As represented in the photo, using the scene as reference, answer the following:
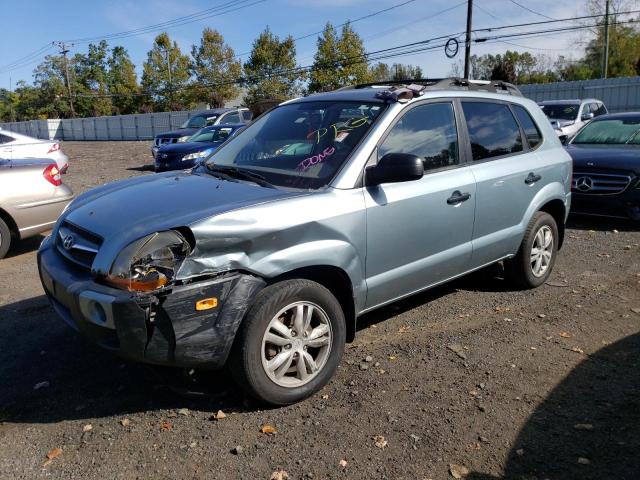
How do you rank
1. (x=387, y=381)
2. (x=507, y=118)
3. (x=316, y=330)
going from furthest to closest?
(x=507, y=118) → (x=387, y=381) → (x=316, y=330)

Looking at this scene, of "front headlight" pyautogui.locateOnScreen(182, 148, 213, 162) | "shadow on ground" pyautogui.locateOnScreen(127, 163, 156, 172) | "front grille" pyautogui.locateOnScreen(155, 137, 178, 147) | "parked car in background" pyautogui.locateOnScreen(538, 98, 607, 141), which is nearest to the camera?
"front headlight" pyautogui.locateOnScreen(182, 148, 213, 162)

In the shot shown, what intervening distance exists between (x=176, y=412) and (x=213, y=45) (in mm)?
54223

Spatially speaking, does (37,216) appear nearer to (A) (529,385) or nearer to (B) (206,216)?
(B) (206,216)

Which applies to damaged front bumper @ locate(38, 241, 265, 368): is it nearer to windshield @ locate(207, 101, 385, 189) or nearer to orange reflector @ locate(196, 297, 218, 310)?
orange reflector @ locate(196, 297, 218, 310)

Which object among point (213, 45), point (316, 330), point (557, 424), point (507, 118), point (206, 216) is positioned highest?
point (213, 45)

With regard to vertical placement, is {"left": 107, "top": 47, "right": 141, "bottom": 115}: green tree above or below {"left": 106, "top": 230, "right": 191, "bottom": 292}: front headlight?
above

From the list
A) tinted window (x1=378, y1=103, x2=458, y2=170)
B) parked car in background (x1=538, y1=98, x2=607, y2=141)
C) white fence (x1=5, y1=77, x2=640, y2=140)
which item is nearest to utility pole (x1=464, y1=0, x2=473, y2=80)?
white fence (x1=5, y1=77, x2=640, y2=140)

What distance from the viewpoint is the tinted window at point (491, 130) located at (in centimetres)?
466

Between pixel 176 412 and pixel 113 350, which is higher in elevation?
pixel 113 350

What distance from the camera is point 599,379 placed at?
149 inches

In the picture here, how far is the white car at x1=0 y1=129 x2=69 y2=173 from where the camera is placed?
531 inches

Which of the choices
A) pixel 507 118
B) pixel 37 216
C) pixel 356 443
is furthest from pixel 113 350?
pixel 37 216

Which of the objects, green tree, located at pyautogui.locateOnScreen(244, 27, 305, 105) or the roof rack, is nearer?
the roof rack

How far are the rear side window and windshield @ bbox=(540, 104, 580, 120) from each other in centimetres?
1231
